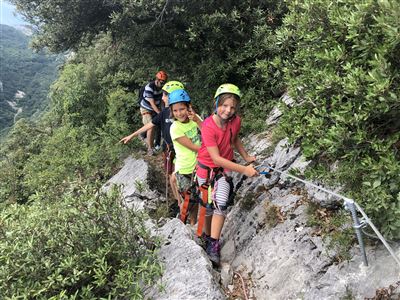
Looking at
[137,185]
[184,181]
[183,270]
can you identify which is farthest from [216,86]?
[183,270]

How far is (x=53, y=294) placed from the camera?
3.59 m

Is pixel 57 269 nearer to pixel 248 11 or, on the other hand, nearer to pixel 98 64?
pixel 248 11

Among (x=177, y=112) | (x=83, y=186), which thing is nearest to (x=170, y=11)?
(x=177, y=112)

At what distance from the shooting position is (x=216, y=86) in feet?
33.6

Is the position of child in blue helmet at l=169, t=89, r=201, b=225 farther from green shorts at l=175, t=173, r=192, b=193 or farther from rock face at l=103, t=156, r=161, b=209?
rock face at l=103, t=156, r=161, b=209

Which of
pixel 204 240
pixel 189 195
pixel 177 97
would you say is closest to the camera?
pixel 204 240

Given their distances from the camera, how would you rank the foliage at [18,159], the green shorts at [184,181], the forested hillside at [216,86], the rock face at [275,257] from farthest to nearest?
the foliage at [18,159] < the green shorts at [184,181] < the rock face at [275,257] < the forested hillside at [216,86]

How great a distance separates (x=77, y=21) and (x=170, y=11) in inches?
Result: 118

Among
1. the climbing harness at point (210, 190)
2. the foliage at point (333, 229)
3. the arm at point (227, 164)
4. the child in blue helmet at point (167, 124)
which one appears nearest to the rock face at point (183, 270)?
the climbing harness at point (210, 190)

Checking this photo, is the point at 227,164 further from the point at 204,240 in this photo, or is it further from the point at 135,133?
the point at 135,133

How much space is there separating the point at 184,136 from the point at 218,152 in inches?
38.1

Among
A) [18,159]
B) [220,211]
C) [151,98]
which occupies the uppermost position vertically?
[151,98]

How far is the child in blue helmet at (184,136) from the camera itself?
216 inches

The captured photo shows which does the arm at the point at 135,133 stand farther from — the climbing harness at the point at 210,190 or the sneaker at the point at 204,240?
the sneaker at the point at 204,240
